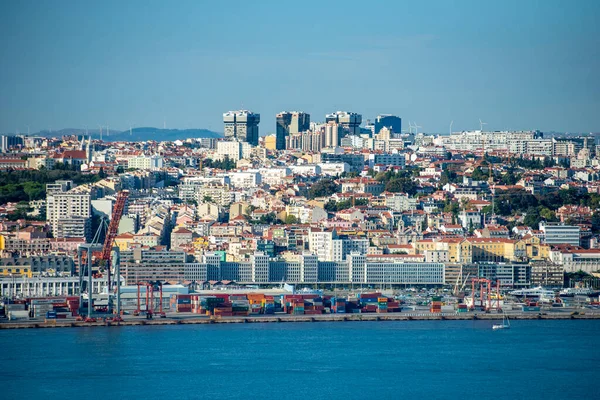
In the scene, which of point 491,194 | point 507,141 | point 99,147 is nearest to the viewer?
point 491,194

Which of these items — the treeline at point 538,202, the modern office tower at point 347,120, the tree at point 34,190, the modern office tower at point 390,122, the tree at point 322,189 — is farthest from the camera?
the modern office tower at point 390,122

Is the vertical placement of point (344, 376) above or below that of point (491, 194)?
below

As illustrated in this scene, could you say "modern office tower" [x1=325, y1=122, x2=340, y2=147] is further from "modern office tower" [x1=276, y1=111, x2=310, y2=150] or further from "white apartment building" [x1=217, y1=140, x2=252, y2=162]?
"white apartment building" [x1=217, y1=140, x2=252, y2=162]

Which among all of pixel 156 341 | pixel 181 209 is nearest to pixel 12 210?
pixel 181 209

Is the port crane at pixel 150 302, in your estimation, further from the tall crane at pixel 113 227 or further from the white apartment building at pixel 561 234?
the white apartment building at pixel 561 234

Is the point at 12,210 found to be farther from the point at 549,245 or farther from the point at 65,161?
the point at 549,245

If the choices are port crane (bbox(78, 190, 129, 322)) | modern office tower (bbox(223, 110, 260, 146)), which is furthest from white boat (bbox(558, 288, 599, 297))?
modern office tower (bbox(223, 110, 260, 146))

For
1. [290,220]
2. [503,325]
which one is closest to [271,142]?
[290,220]

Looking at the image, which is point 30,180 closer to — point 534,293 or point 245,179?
point 245,179

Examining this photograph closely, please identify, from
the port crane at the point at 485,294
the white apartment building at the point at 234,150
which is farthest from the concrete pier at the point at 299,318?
the white apartment building at the point at 234,150
